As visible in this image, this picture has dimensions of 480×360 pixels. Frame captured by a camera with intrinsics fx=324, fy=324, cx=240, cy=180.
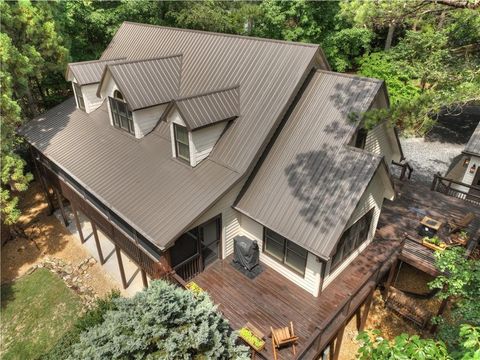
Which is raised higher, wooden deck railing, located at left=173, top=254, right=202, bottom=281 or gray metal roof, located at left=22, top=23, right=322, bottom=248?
gray metal roof, located at left=22, top=23, right=322, bottom=248

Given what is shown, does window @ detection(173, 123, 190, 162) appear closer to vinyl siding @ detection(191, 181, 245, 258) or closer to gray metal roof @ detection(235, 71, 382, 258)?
vinyl siding @ detection(191, 181, 245, 258)

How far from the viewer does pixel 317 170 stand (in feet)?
36.0

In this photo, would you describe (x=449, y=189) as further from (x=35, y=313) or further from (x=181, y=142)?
(x=35, y=313)

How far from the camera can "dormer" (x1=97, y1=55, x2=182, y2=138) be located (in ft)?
44.9

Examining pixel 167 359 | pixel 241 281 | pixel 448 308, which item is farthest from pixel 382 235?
pixel 167 359

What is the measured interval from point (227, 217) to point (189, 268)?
2.29 m

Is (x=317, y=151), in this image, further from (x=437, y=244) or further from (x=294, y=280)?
(x=437, y=244)

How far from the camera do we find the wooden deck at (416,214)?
12328 millimetres

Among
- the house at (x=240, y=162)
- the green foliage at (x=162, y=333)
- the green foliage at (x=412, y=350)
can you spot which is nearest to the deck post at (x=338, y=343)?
the house at (x=240, y=162)

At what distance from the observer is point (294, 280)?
11477 mm

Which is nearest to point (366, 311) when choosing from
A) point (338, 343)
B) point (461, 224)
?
point (338, 343)

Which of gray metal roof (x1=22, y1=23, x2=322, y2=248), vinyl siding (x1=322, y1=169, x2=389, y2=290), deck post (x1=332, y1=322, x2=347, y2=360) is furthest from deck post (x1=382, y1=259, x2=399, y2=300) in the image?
gray metal roof (x1=22, y1=23, x2=322, y2=248)

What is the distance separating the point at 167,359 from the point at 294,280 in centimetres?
530

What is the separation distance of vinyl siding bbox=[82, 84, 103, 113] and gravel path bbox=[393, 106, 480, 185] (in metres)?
19.9
